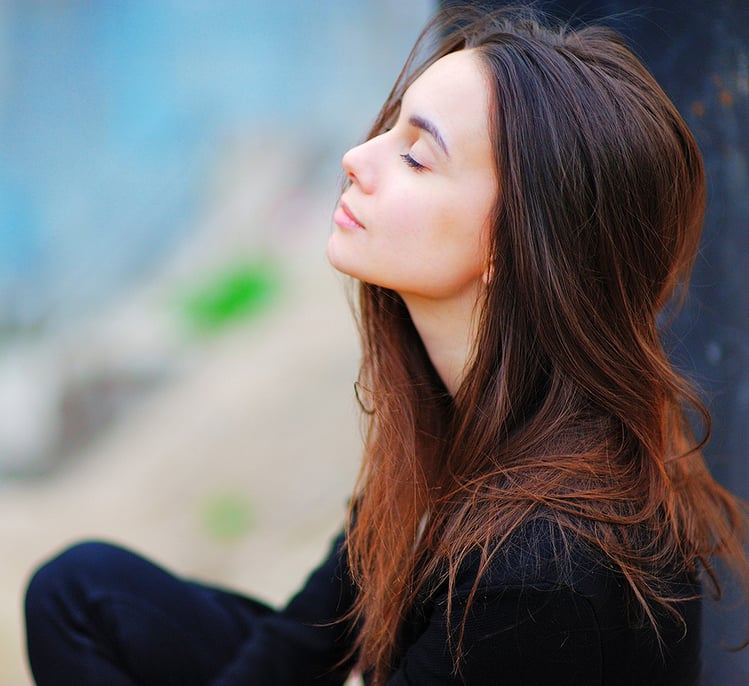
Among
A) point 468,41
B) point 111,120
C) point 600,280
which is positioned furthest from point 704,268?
point 111,120

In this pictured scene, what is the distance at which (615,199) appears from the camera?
101cm

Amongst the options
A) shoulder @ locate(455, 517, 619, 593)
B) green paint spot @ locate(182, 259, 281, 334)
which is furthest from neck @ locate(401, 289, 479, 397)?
green paint spot @ locate(182, 259, 281, 334)

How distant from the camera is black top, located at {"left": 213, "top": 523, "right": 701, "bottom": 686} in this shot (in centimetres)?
90

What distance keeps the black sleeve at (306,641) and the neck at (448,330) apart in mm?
314

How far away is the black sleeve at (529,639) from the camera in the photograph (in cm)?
90

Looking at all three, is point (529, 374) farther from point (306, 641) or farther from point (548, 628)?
point (306, 641)

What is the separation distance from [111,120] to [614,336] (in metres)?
1.66

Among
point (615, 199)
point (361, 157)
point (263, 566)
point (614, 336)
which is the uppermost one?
point (361, 157)

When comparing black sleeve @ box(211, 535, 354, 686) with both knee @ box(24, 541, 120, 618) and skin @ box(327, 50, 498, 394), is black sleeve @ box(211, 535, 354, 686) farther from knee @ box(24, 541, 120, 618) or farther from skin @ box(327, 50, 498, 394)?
skin @ box(327, 50, 498, 394)

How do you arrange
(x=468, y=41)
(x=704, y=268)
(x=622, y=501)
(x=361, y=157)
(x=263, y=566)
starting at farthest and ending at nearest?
1. (x=263, y=566)
2. (x=704, y=268)
3. (x=468, y=41)
4. (x=361, y=157)
5. (x=622, y=501)

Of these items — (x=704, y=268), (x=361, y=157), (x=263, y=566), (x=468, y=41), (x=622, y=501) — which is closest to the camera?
(x=622, y=501)

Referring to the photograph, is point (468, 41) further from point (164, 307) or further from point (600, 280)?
point (164, 307)

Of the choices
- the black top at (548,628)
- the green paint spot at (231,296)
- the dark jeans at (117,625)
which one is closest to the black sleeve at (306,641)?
the dark jeans at (117,625)

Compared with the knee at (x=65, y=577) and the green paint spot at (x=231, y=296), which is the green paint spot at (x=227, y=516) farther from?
the knee at (x=65, y=577)
